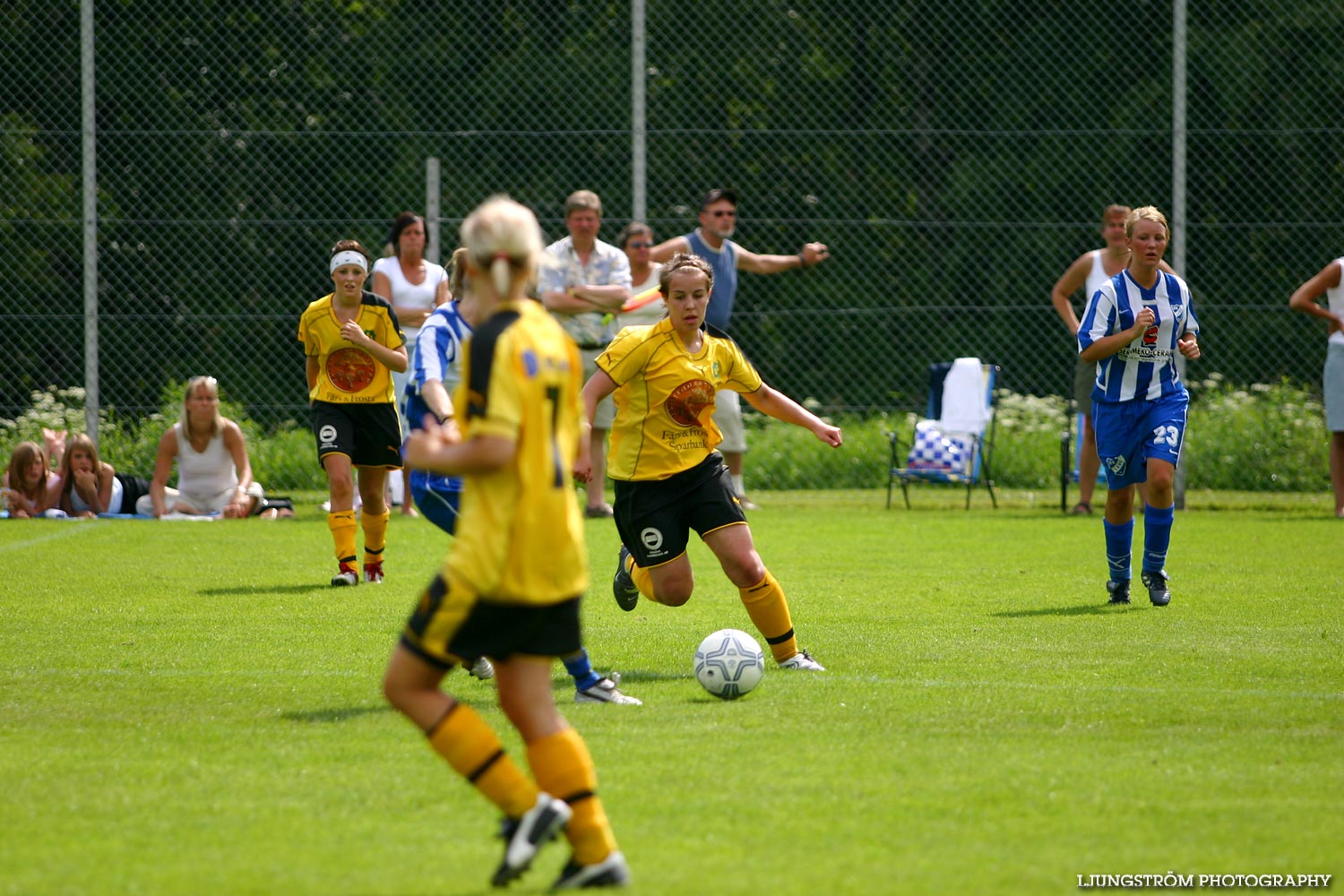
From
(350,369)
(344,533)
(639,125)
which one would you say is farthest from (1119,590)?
(639,125)

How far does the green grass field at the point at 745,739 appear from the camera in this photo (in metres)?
3.89

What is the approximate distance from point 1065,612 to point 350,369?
4307 mm

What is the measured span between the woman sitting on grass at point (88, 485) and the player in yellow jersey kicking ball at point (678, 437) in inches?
293

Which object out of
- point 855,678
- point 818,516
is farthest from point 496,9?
point 855,678

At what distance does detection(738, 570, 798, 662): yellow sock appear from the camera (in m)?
6.38

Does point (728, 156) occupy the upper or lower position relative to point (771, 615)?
upper

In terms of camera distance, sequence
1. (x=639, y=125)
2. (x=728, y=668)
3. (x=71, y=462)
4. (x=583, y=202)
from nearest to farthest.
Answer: (x=728, y=668), (x=583, y=202), (x=71, y=462), (x=639, y=125)

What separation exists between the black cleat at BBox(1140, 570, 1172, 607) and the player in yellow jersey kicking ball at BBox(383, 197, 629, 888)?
202 inches

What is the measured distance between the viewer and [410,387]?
21.1ft

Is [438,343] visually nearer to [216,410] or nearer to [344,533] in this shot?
[344,533]

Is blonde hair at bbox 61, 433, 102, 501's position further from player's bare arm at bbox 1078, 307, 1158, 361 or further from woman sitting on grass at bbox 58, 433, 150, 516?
player's bare arm at bbox 1078, 307, 1158, 361

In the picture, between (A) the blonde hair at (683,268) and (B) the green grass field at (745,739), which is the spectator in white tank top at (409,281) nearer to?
(B) the green grass field at (745,739)

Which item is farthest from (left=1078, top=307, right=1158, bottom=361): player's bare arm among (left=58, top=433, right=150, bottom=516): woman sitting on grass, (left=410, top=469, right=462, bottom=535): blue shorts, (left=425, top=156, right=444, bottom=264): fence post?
(left=58, top=433, right=150, bottom=516): woman sitting on grass

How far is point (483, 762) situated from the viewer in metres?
3.78
